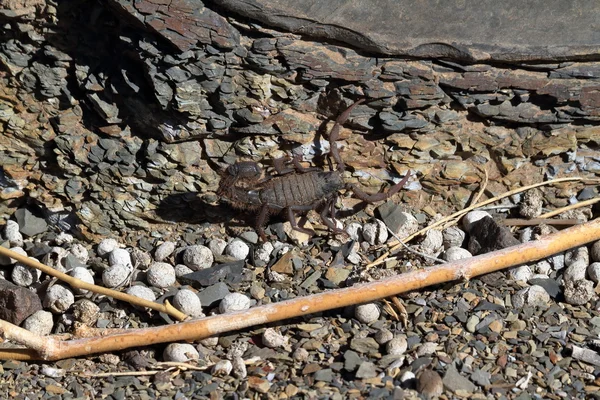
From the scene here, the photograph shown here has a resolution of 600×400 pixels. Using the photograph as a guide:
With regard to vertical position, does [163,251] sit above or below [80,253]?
above

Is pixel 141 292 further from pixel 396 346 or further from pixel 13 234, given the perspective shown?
pixel 396 346

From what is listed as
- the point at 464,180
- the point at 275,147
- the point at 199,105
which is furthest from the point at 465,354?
the point at 199,105

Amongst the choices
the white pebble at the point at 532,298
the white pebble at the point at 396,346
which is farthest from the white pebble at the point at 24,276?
the white pebble at the point at 532,298

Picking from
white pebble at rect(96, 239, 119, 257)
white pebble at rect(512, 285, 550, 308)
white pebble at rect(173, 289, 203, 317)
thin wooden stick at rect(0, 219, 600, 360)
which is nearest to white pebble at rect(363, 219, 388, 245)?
thin wooden stick at rect(0, 219, 600, 360)

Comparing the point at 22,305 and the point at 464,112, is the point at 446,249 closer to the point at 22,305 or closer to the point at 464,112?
the point at 464,112

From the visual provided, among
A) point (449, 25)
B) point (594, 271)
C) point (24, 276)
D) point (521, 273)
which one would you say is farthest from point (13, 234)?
point (594, 271)

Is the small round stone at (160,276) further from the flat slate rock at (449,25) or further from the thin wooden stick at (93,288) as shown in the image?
the flat slate rock at (449,25)
